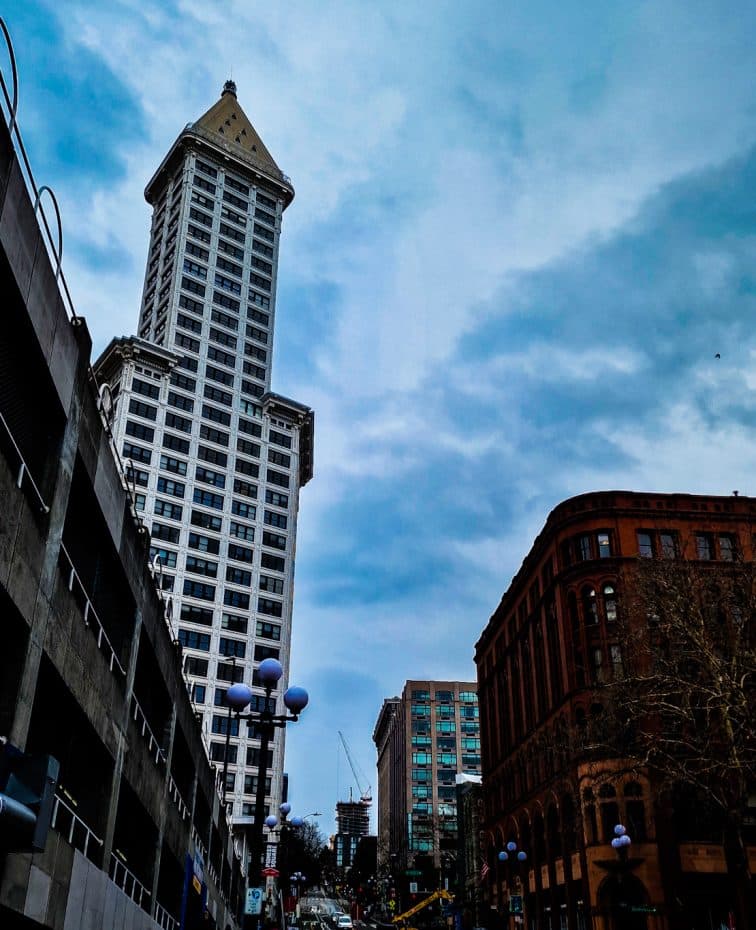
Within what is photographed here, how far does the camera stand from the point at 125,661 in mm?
19766

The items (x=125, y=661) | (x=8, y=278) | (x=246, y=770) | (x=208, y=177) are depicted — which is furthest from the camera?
(x=208, y=177)

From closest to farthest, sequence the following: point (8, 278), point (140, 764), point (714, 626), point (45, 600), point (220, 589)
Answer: point (8, 278) < point (45, 600) < point (140, 764) < point (714, 626) < point (220, 589)

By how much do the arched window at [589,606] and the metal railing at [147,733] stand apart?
47022 millimetres

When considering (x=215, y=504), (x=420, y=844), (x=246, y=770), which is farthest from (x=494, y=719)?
(x=420, y=844)

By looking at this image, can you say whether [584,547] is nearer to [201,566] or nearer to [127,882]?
[201,566]

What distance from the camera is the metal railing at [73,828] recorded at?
51.9 ft

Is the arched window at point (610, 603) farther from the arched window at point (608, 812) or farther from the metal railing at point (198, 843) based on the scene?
the metal railing at point (198, 843)

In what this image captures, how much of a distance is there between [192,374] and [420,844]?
9975 cm

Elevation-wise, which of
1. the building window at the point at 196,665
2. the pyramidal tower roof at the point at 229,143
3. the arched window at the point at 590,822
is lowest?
the arched window at the point at 590,822

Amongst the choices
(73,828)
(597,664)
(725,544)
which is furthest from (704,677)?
(725,544)

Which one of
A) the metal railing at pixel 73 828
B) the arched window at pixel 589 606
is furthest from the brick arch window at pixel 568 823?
the metal railing at pixel 73 828

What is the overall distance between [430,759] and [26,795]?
559 feet

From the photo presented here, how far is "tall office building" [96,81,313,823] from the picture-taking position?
93.8 m

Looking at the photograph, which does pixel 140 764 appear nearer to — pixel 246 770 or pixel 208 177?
pixel 246 770
